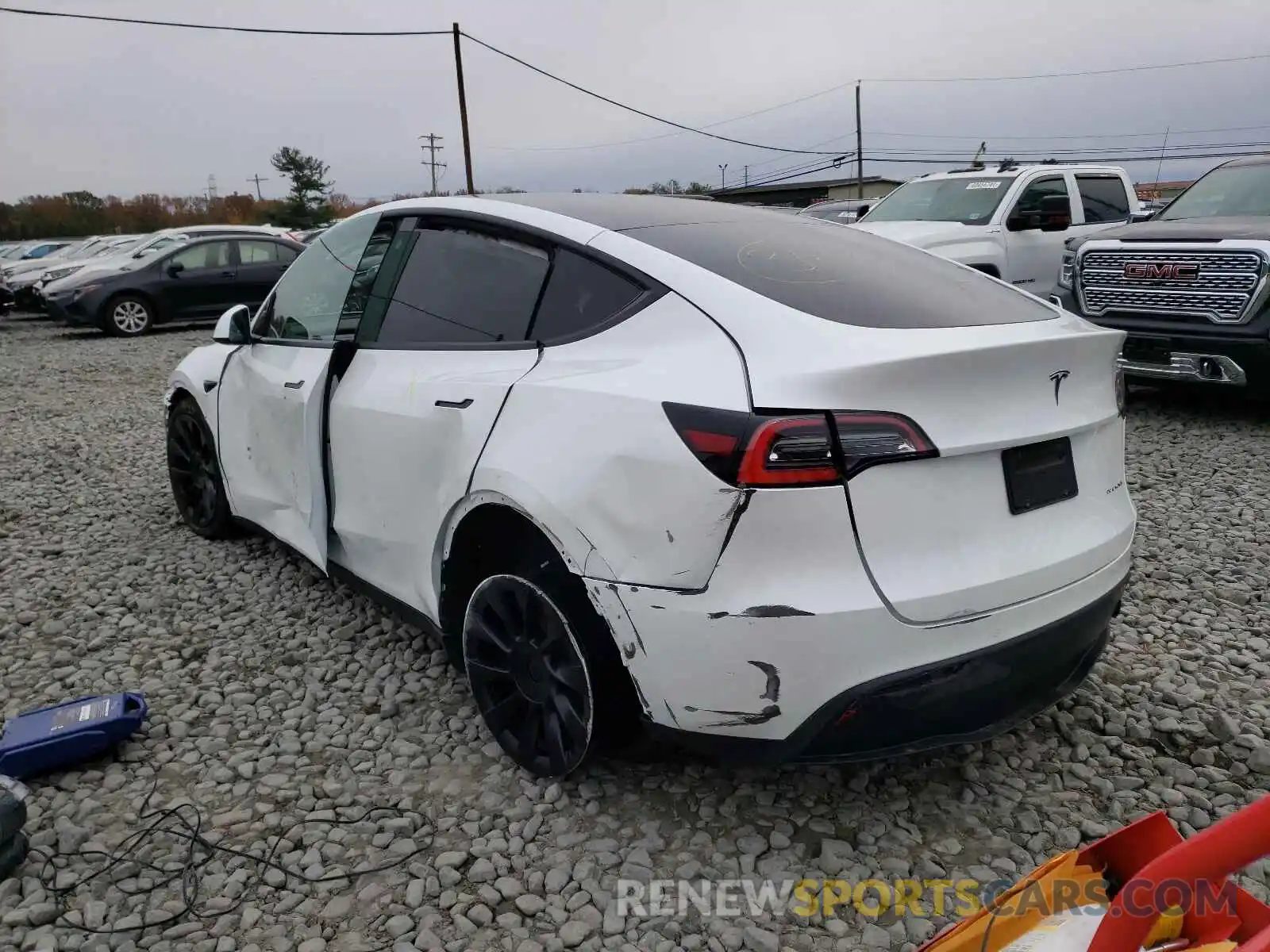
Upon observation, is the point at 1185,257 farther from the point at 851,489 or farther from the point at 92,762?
the point at 92,762

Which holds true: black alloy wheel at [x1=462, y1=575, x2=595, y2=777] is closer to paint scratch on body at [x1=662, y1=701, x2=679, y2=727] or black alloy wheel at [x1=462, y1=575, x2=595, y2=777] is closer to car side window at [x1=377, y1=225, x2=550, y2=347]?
paint scratch on body at [x1=662, y1=701, x2=679, y2=727]

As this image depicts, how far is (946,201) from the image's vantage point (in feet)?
31.7

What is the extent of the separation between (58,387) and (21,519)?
5656mm

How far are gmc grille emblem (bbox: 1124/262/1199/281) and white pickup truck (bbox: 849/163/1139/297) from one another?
6.20 feet

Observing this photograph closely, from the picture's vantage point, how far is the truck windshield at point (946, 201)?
365 inches

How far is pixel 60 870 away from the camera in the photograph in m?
2.35

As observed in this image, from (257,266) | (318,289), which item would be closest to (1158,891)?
(318,289)

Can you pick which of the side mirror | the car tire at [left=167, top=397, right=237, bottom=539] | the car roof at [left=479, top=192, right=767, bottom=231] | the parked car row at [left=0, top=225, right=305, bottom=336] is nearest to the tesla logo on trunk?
the car roof at [left=479, top=192, right=767, bottom=231]

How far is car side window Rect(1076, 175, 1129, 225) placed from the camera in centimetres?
1009

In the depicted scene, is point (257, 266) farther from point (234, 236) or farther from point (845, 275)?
point (845, 275)

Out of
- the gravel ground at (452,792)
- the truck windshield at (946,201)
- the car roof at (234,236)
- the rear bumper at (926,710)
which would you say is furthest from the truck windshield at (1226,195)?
the car roof at (234,236)

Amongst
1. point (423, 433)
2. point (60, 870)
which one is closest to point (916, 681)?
point (423, 433)

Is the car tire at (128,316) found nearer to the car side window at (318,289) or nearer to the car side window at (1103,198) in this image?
the car side window at (318,289)

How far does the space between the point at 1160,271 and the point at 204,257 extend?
12.9 meters
